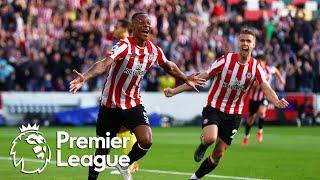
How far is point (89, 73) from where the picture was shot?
12445 mm

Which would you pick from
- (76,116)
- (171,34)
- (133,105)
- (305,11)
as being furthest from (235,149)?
(305,11)

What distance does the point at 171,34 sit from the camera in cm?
3625

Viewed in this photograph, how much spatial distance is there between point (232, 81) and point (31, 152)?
21.8 feet

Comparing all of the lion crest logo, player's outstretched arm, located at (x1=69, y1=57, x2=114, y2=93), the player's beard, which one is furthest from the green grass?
player's outstretched arm, located at (x1=69, y1=57, x2=114, y2=93)

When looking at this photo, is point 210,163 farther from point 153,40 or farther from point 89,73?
point 153,40

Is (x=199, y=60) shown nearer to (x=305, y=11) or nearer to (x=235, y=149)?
(x=305, y=11)

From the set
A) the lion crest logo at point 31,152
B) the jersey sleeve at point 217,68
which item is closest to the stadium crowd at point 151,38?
the lion crest logo at point 31,152

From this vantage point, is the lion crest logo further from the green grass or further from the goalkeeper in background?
the goalkeeper in background

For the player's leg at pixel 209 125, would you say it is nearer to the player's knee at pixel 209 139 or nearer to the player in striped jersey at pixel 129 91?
the player's knee at pixel 209 139

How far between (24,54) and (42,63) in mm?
763

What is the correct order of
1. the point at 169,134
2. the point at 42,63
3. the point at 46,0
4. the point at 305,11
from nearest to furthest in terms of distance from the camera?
the point at 169,134
the point at 42,63
the point at 46,0
the point at 305,11

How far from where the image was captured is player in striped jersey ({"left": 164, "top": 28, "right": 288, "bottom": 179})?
14305 mm

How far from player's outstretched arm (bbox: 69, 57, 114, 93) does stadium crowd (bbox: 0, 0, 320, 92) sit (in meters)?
18.9

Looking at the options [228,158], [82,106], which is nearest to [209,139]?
[228,158]
